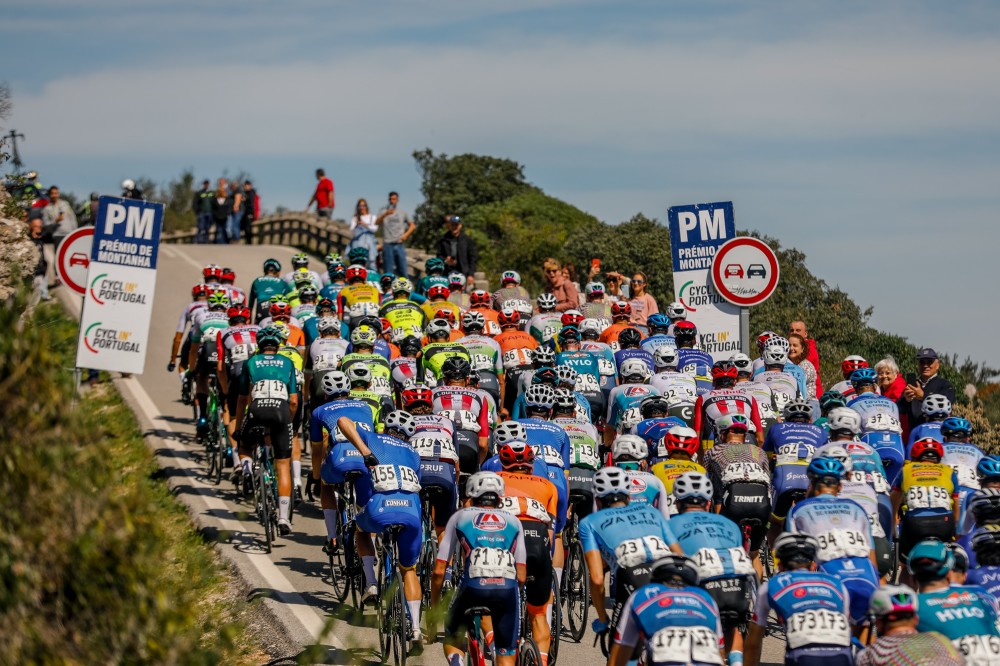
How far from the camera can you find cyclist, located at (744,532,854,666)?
349 inches

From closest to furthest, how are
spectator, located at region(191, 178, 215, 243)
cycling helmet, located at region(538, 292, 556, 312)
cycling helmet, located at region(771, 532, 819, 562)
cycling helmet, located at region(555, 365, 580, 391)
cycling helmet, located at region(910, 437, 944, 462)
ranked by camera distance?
cycling helmet, located at region(771, 532, 819, 562)
cycling helmet, located at region(910, 437, 944, 462)
cycling helmet, located at region(555, 365, 580, 391)
cycling helmet, located at region(538, 292, 556, 312)
spectator, located at region(191, 178, 215, 243)

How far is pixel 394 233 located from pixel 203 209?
1652 cm

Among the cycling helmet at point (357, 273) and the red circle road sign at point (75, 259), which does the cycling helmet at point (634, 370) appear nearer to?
the cycling helmet at point (357, 273)

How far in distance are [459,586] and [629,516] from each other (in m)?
1.31

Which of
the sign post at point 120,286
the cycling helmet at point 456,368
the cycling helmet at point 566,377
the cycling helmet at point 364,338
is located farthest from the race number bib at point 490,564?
the sign post at point 120,286

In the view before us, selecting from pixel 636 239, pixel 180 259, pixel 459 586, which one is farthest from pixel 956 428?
pixel 180 259

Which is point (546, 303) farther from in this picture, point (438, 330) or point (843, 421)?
point (843, 421)

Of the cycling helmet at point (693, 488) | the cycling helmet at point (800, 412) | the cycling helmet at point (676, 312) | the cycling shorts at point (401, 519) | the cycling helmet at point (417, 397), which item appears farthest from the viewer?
the cycling helmet at point (676, 312)

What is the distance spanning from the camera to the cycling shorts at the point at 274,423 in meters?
15.8

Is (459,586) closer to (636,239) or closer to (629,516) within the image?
(629,516)

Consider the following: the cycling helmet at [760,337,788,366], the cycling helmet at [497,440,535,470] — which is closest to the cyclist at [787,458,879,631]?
the cycling helmet at [497,440,535,470]

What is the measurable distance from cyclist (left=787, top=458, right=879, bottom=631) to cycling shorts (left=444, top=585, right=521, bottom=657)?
2.16 meters

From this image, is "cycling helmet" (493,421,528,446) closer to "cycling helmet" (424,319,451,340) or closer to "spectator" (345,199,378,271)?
"cycling helmet" (424,319,451,340)

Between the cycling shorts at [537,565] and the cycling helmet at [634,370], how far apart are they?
437 cm
